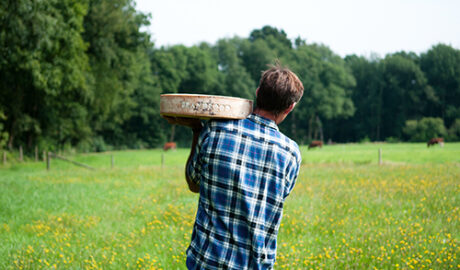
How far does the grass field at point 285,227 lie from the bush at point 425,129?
151ft

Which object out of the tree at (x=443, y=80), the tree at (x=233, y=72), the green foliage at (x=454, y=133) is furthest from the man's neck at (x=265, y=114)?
the tree at (x=233, y=72)

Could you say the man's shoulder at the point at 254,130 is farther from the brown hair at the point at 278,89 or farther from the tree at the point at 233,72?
the tree at the point at 233,72

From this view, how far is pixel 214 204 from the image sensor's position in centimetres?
254

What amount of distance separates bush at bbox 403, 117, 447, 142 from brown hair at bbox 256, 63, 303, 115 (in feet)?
184

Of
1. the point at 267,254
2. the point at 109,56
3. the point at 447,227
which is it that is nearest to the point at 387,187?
the point at 447,227

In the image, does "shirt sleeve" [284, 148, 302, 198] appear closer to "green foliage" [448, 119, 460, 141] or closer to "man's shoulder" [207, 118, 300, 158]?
"man's shoulder" [207, 118, 300, 158]

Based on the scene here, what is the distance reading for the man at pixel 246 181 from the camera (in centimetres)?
251

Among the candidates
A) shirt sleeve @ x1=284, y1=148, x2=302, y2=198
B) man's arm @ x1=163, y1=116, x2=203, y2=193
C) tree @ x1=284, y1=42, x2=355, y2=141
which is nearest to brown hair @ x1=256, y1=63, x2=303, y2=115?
shirt sleeve @ x1=284, y1=148, x2=302, y2=198

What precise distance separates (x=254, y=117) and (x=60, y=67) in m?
26.5

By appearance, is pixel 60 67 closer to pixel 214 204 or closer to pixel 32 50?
pixel 32 50

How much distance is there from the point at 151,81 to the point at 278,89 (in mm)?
56262

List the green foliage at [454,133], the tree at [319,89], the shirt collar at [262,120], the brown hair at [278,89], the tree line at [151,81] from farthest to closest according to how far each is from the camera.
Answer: the tree at [319,89] < the green foliage at [454,133] < the tree line at [151,81] < the shirt collar at [262,120] < the brown hair at [278,89]

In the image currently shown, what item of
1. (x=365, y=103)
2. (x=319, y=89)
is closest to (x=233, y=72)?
(x=319, y=89)

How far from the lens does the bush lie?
178ft
